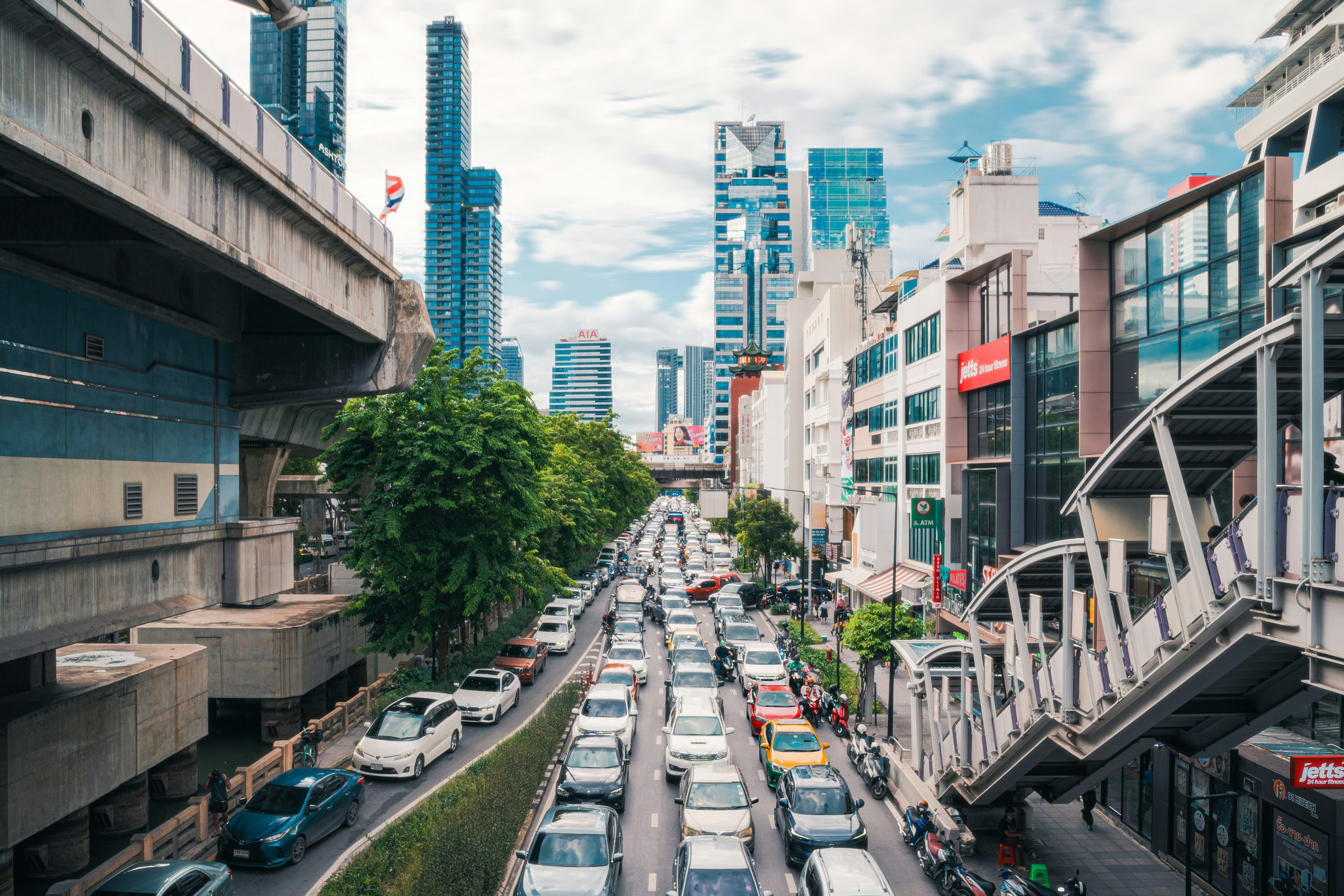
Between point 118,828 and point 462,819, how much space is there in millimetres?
9150

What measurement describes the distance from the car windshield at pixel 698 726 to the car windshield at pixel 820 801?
16.7 feet

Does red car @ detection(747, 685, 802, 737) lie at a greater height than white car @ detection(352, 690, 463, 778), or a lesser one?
lesser

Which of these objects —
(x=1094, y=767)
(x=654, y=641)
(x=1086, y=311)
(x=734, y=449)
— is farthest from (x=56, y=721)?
(x=734, y=449)

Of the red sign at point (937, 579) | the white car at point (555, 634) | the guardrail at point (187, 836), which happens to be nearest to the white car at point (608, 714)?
the guardrail at point (187, 836)

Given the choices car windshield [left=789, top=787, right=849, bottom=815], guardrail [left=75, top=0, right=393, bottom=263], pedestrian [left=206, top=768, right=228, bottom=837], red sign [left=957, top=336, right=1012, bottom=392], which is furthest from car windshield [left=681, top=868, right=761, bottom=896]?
red sign [left=957, top=336, right=1012, bottom=392]

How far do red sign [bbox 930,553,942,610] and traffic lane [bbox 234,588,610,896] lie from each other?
13721 millimetres

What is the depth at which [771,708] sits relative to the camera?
26.1 metres

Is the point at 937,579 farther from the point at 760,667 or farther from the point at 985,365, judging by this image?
the point at 985,365

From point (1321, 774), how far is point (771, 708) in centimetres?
1536

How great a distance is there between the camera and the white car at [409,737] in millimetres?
20688

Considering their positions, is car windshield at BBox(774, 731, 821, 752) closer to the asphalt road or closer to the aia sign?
the asphalt road

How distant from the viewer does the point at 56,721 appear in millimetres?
16172

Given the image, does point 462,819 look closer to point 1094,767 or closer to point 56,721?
point 56,721

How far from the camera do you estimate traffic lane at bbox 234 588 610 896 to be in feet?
49.3
